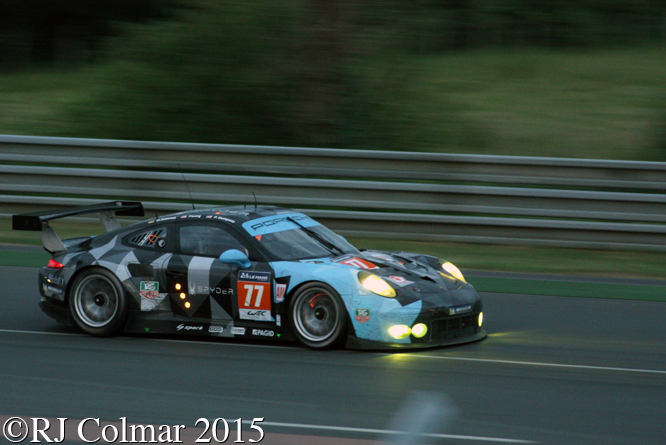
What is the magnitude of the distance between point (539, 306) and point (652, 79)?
832 cm

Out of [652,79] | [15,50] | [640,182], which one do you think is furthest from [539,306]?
[15,50]

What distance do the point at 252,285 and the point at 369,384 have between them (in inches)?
65.0

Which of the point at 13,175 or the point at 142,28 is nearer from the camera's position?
the point at 13,175

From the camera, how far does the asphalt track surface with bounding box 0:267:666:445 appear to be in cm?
539

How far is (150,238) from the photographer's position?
26.6ft

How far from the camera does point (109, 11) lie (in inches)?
748

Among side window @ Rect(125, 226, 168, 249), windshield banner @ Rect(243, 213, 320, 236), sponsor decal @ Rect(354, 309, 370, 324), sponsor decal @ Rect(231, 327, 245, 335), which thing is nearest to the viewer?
sponsor decal @ Rect(354, 309, 370, 324)

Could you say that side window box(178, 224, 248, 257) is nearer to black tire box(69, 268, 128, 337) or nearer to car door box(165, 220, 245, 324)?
car door box(165, 220, 245, 324)

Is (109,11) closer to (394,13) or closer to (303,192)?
(394,13)

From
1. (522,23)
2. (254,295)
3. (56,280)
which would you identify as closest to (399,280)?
(254,295)

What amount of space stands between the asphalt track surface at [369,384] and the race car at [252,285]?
0.18 meters

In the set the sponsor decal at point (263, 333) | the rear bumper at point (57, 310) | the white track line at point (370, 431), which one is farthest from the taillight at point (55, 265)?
the white track line at point (370, 431)

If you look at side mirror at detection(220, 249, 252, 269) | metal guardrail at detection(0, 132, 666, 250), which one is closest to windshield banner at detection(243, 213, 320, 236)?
side mirror at detection(220, 249, 252, 269)

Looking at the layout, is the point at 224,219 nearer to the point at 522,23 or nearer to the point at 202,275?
the point at 202,275
